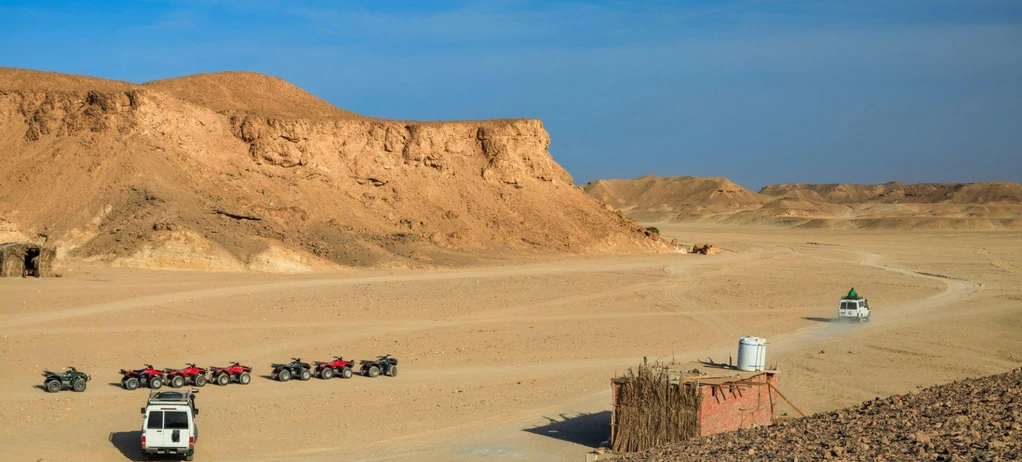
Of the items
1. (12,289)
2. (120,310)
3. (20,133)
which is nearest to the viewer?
(120,310)

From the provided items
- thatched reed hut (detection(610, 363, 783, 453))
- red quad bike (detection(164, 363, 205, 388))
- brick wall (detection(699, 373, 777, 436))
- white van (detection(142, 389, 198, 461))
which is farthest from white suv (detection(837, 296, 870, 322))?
white van (detection(142, 389, 198, 461))

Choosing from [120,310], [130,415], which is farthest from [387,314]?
[130,415]

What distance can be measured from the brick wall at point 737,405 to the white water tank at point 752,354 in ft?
1.09

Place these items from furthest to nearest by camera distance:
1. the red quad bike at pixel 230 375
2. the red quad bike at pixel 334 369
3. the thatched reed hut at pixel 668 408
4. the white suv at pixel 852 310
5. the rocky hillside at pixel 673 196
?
the rocky hillside at pixel 673 196
the white suv at pixel 852 310
the red quad bike at pixel 334 369
the red quad bike at pixel 230 375
the thatched reed hut at pixel 668 408

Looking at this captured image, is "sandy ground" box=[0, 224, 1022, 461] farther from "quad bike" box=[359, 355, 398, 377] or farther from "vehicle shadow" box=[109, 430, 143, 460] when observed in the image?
"quad bike" box=[359, 355, 398, 377]

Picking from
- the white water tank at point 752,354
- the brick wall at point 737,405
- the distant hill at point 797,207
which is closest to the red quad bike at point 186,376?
the brick wall at point 737,405

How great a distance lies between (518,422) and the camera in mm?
19797

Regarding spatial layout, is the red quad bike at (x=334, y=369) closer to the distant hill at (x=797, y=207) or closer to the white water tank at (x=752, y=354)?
the white water tank at (x=752, y=354)

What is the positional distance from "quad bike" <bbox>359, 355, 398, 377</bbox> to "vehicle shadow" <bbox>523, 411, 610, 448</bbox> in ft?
17.1

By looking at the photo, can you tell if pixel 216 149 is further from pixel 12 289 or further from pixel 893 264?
pixel 893 264

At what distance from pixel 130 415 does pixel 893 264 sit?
151 ft

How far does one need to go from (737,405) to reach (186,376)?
1168cm

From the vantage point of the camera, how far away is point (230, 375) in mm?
22953

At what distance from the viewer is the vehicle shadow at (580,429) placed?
1848cm
